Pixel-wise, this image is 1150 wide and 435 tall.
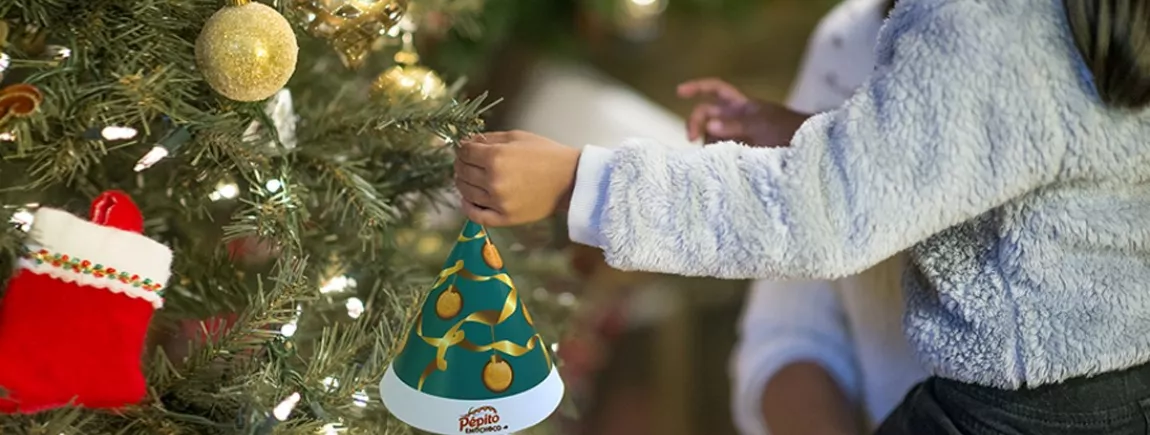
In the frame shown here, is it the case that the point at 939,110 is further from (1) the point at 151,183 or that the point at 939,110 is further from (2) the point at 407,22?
(1) the point at 151,183

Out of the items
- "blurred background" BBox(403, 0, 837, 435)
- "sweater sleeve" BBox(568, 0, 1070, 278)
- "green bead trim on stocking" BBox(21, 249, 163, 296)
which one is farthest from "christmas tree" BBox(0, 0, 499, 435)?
"blurred background" BBox(403, 0, 837, 435)

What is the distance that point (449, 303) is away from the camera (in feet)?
1.90

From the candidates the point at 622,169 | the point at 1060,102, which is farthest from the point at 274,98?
the point at 1060,102

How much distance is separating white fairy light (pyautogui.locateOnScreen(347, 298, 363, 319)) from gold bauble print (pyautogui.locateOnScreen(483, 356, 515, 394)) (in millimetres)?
121

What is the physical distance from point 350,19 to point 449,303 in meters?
0.19

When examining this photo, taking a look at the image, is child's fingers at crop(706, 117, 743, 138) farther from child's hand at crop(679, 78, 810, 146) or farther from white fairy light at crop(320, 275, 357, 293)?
white fairy light at crop(320, 275, 357, 293)

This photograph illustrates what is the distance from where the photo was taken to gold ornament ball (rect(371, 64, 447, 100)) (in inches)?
27.2

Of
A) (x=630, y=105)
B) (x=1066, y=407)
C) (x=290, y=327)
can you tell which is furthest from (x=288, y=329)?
(x=630, y=105)

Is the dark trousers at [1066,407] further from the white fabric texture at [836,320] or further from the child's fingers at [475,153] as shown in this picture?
the child's fingers at [475,153]

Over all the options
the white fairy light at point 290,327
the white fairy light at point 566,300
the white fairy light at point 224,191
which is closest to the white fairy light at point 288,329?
the white fairy light at point 290,327

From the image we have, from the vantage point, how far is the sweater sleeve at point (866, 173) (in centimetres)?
54

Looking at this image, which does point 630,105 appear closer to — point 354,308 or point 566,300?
point 566,300

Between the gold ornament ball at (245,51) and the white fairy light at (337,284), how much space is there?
16 cm

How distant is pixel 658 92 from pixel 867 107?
1.16 meters
